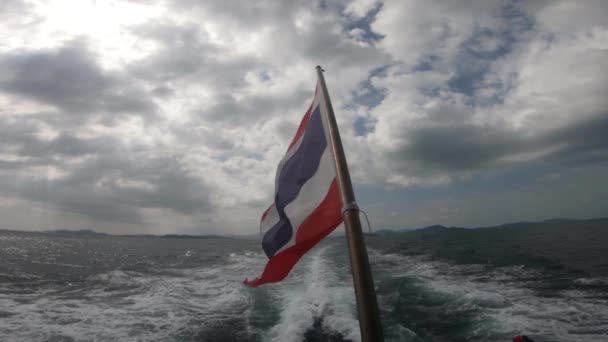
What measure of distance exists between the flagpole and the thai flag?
591 millimetres

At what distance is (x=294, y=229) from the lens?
3.38m

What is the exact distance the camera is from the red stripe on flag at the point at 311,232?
3035mm

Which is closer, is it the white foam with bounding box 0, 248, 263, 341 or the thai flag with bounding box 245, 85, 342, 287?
the thai flag with bounding box 245, 85, 342, 287

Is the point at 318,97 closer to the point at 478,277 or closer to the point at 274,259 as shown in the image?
the point at 274,259

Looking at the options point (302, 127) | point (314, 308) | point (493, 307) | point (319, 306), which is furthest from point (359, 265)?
point (493, 307)

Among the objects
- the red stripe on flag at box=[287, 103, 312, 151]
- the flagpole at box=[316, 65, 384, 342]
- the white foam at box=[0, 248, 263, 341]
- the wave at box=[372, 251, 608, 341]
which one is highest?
the red stripe on flag at box=[287, 103, 312, 151]

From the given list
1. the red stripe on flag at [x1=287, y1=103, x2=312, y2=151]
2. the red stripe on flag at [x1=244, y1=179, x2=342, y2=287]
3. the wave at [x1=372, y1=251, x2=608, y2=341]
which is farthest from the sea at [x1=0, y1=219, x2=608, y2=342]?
the red stripe on flag at [x1=287, y1=103, x2=312, y2=151]

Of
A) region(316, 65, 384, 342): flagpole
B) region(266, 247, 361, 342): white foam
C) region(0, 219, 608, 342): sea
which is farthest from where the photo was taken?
region(266, 247, 361, 342): white foam

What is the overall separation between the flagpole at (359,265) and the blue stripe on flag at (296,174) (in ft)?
2.82

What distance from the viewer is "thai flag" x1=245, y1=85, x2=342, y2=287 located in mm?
3129

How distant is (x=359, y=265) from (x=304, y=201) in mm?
1339

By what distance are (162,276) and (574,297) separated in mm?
20445

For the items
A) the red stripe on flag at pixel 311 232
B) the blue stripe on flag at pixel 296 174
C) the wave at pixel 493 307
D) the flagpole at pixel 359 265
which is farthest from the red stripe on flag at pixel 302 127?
the wave at pixel 493 307

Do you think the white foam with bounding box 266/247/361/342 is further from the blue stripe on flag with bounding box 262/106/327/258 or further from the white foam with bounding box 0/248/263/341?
the blue stripe on flag with bounding box 262/106/327/258
